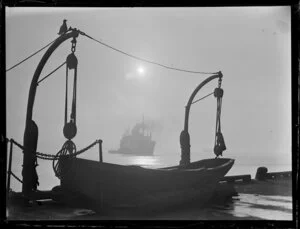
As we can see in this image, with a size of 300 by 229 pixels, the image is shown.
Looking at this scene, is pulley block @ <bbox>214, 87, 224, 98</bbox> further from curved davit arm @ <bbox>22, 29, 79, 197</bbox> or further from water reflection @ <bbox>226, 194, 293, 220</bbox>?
curved davit arm @ <bbox>22, 29, 79, 197</bbox>

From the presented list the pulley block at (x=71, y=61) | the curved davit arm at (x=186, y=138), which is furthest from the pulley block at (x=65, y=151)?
the curved davit arm at (x=186, y=138)

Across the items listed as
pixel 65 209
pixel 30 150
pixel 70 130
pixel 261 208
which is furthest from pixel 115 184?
pixel 261 208

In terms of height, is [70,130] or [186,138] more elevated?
[70,130]

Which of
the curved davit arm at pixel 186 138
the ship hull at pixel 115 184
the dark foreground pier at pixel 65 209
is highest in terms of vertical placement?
the curved davit arm at pixel 186 138

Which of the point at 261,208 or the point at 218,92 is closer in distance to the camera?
the point at 261,208

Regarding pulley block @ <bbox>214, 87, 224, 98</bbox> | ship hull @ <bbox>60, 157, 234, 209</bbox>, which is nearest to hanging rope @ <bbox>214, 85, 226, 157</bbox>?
pulley block @ <bbox>214, 87, 224, 98</bbox>

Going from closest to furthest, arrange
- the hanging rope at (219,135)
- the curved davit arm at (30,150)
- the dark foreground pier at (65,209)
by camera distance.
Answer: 1. the dark foreground pier at (65,209)
2. the curved davit arm at (30,150)
3. the hanging rope at (219,135)

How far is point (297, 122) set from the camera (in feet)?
25.0

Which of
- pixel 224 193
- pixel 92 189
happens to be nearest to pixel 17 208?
pixel 92 189

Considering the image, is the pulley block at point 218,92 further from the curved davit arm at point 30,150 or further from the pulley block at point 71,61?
the curved davit arm at point 30,150

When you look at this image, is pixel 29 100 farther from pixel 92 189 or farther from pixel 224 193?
pixel 224 193

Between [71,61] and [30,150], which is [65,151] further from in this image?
[71,61]

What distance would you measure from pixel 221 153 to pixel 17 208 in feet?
24.9

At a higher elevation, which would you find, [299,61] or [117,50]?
[117,50]
